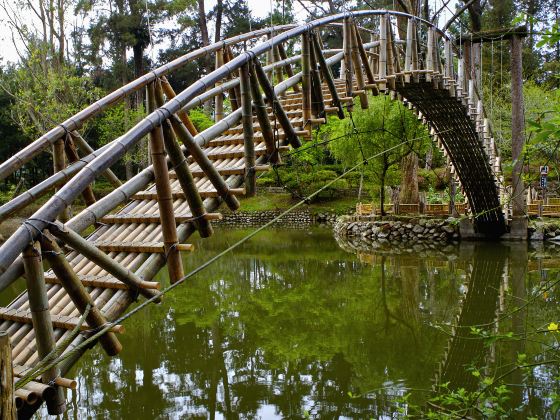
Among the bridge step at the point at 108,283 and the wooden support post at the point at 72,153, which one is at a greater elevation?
the wooden support post at the point at 72,153

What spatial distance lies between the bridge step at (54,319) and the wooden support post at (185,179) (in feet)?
2.80

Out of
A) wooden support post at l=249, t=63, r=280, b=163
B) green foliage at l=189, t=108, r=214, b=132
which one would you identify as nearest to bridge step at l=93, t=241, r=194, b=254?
wooden support post at l=249, t=63, r=280, b=163

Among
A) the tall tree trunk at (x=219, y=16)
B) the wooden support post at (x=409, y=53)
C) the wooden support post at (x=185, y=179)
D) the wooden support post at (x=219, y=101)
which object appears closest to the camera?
the wooden support post at (x=185, y=179)

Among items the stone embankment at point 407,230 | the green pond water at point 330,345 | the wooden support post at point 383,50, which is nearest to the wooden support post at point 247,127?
the green pond water at point 330,345

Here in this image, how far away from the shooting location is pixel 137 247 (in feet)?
11.9

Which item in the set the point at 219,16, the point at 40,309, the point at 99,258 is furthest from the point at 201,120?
the point at 40,309

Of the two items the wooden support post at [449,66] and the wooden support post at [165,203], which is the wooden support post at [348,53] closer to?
the wooden support post at [165,203]

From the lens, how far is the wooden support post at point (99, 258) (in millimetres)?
2658

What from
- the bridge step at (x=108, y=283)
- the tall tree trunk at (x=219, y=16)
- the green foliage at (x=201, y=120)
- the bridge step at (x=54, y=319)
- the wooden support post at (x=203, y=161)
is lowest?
the bridge step at (x=54, y=319)

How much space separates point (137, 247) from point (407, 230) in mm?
14421

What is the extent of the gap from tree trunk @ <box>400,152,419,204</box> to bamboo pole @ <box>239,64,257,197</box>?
47.9ft

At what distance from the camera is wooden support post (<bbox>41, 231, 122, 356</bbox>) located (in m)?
2.62

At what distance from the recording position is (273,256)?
1523 cm

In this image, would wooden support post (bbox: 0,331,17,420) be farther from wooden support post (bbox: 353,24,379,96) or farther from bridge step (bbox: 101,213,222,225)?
wooden support post (bbox: 353,24,379,96)
